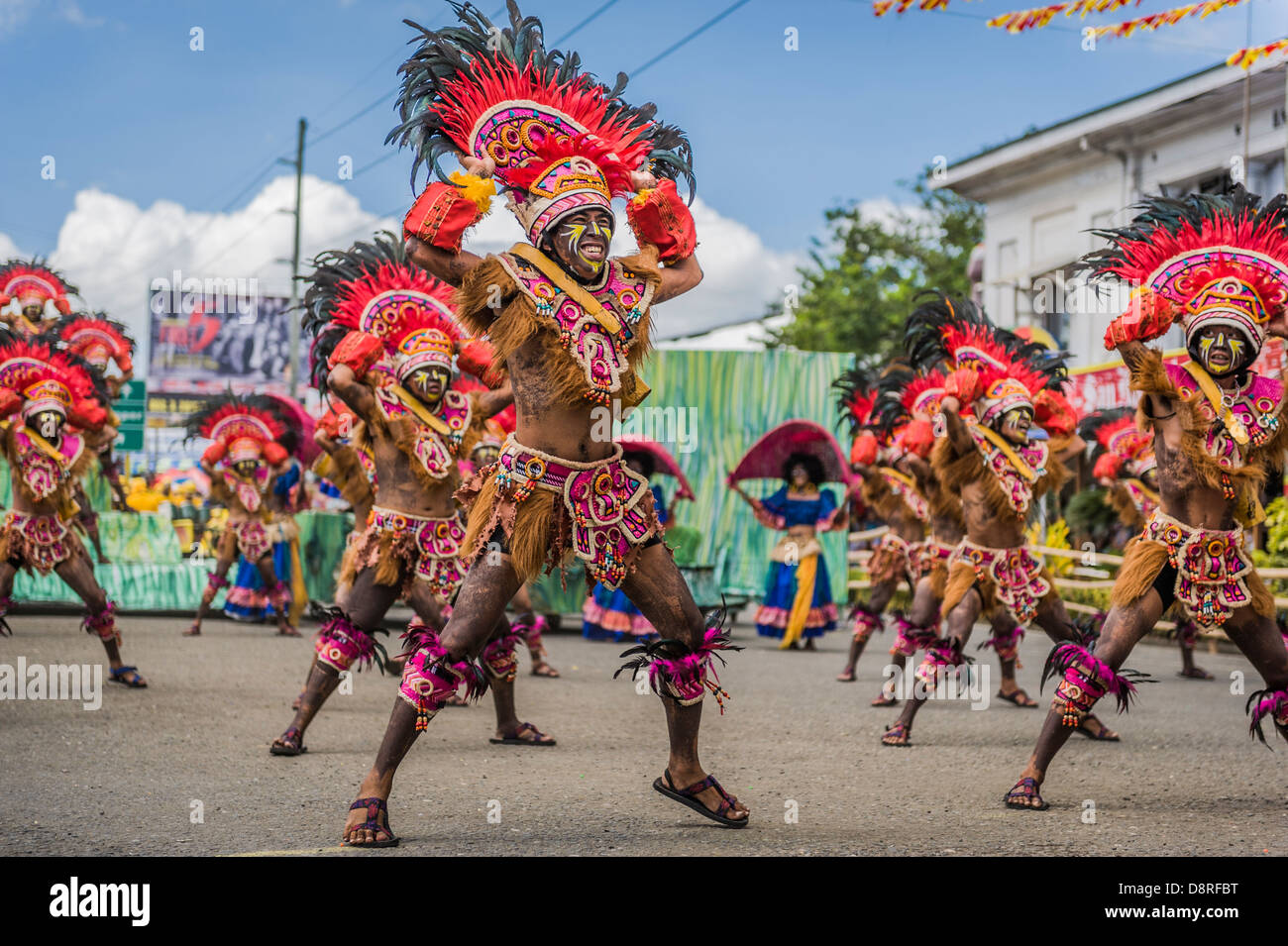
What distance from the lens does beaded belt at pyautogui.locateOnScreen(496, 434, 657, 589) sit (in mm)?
4895

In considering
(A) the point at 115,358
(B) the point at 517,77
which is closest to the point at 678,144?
(B) the point at 517,77

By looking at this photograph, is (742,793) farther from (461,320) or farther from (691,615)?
(461,320)

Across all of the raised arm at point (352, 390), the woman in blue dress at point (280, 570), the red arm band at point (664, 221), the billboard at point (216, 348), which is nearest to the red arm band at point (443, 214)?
the red arm band at point (664, 221)

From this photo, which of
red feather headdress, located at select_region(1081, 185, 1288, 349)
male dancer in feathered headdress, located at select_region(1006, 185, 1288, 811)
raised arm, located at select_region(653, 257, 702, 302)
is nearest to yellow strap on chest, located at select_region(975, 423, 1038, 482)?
red feather headdress, located at select_region(1081, 185, 1288, 349)

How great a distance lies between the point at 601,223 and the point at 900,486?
7.27 meters

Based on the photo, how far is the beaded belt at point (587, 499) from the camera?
489 cm

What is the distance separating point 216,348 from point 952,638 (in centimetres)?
3181

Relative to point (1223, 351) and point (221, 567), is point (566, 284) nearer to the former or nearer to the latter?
point (1223, 351)

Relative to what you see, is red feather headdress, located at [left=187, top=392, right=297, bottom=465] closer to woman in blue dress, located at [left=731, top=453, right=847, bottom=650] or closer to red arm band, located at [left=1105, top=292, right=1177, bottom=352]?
woman in blue dress, located at [left=731, top=453, right=847, bottom=650]

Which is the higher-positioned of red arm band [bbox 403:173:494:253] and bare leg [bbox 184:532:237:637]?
red arm band [bbox 403:173:494:253]

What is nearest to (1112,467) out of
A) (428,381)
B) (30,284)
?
(428,381)

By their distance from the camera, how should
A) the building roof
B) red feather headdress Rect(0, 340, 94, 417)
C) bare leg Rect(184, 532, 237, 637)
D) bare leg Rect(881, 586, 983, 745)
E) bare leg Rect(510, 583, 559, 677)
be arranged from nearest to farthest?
bare leg Rect(881, 586, 983, 745)
red feather headdress Rect(0, 340, 94, 417)
bare leg Rect(510, 583, 559, 677)
bare leg Rect(184, 532, 237, 637)
the building roof

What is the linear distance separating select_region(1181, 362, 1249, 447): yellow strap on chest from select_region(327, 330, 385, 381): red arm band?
13.4 ft

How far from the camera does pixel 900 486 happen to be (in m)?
11.8
